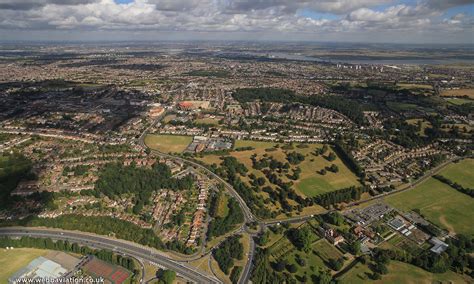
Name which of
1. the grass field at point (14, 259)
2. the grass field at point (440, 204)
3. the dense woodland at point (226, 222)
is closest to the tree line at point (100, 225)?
the grass field at point (14, 259)

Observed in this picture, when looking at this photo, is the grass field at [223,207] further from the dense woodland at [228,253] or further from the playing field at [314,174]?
the playing field at [314,174]

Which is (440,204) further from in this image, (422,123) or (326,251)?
(422,123)

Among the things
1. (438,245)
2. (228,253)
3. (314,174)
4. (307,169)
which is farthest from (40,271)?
(438,245)

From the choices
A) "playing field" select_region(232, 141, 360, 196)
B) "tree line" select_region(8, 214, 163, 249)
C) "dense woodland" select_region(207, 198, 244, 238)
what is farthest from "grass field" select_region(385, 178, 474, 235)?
"tree line" select_region(8, 214, 163, 249)

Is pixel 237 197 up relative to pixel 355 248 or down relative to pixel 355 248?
down

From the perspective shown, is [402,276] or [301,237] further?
[301,237]

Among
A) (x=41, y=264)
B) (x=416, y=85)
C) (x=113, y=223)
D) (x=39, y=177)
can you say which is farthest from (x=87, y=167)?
(x=416, y=85)
